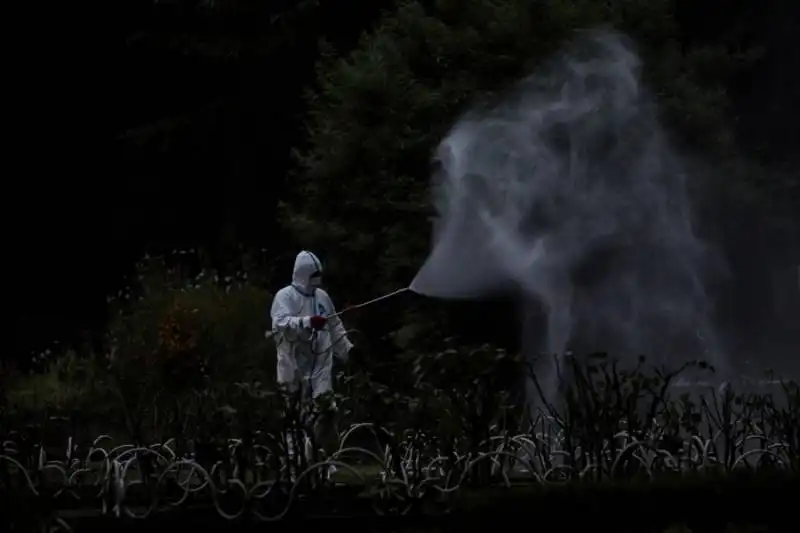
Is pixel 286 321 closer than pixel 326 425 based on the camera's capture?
No

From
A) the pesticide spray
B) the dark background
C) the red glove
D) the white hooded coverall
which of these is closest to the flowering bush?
the pesticide spray

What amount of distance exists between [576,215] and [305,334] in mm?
5013

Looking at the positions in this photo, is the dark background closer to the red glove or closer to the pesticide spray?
the pesticide spray

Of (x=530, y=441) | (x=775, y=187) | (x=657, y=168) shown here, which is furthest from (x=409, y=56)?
(x=530, y=441)

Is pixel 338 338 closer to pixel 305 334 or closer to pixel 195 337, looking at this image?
pixel 305 334

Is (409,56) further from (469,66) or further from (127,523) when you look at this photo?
(127,523)

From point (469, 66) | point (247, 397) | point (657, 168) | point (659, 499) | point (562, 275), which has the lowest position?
point (659, 499)

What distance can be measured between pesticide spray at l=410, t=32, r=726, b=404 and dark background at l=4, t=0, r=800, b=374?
26.7ft

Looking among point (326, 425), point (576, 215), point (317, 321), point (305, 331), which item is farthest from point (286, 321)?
point (576, 215)

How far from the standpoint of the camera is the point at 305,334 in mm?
13867

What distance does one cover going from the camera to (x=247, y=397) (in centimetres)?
1050

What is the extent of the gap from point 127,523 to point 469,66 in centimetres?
1058

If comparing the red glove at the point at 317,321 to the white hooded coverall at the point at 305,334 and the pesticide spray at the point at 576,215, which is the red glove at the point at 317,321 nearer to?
the white hooded coverall at the point at 305,334

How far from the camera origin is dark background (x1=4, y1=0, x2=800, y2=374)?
2766 cm
